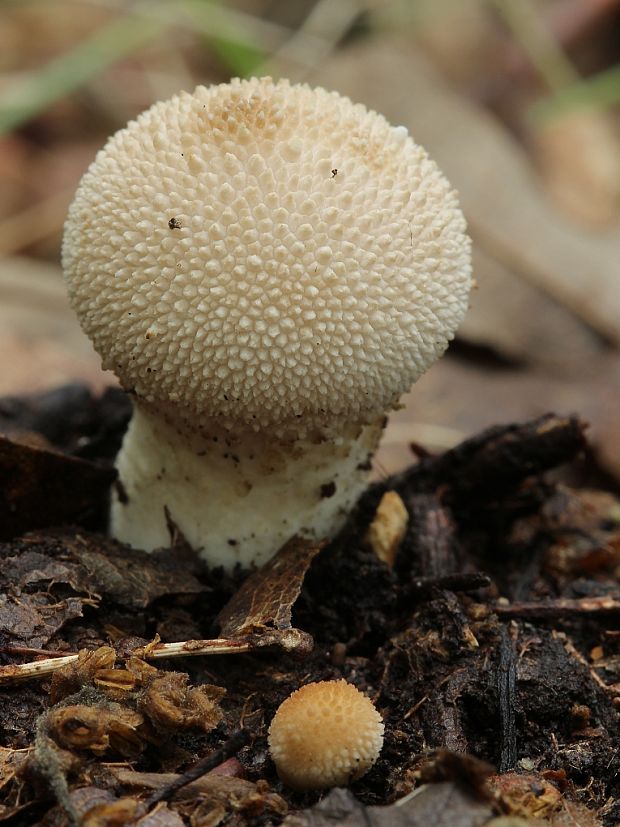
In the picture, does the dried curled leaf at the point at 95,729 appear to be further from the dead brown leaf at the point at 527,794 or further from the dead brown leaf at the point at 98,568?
the dead brown leaf at the point at 527,794

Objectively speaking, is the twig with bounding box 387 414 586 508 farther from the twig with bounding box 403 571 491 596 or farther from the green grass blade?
the green grass blade

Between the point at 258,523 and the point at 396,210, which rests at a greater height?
the point at 396,210

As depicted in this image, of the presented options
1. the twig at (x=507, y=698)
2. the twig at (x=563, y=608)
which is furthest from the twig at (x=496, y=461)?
the twig at (x=507, y=698)

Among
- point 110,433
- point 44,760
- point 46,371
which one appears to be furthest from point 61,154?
point 44,760

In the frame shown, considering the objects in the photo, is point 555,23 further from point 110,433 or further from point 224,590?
point 224,590

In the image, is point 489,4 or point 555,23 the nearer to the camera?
point 555,23
